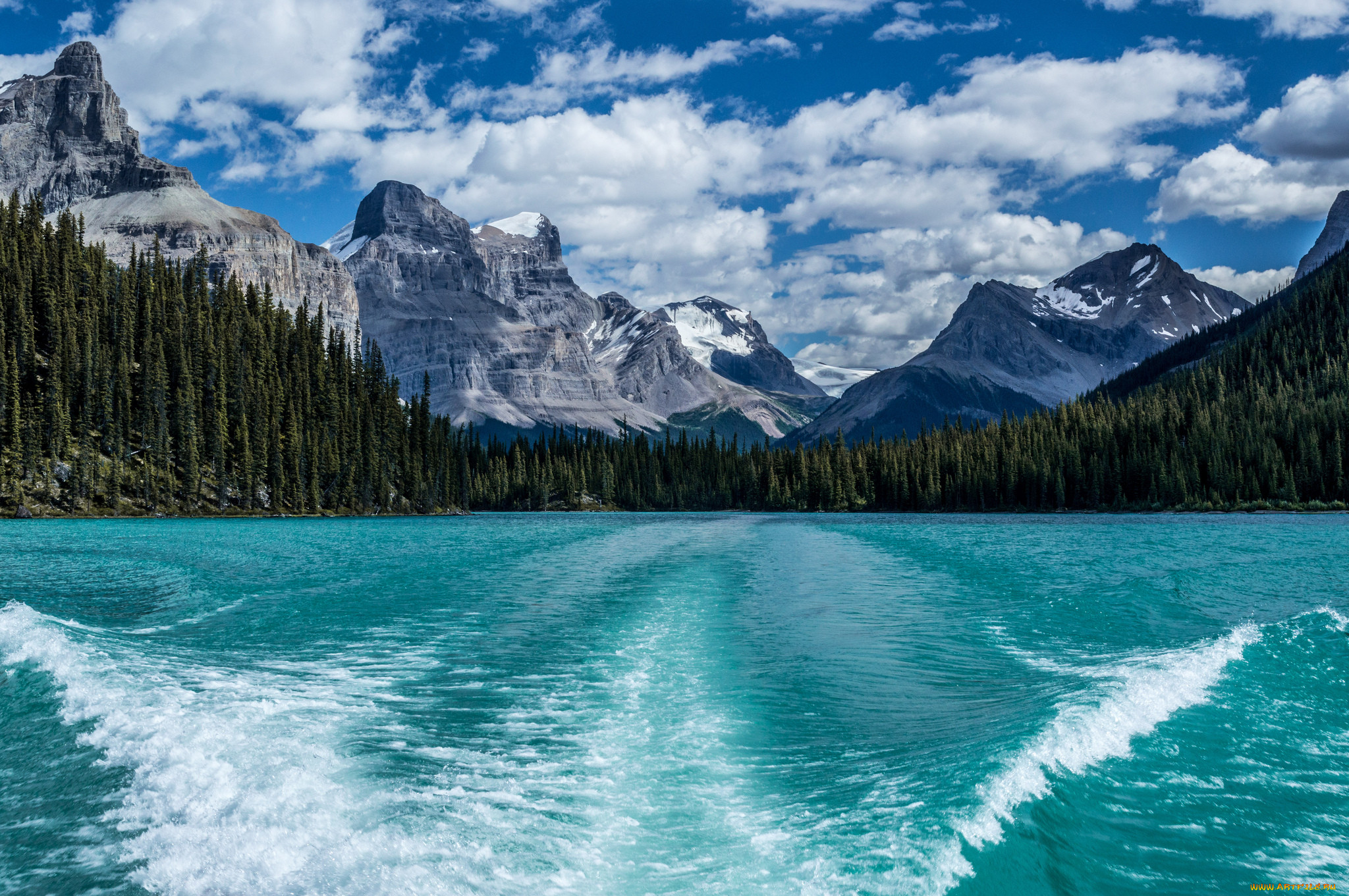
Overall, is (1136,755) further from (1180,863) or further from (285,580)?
(285,580)

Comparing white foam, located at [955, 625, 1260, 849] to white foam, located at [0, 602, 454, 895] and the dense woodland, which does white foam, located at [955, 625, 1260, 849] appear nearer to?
white foam, located at [0, 602, 454, 895]

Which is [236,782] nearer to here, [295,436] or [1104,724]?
[1104,724]

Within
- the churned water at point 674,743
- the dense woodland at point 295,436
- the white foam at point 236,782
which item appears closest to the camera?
the white foam at point 236,782

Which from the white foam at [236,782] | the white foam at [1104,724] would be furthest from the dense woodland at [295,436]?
the white foam at [1104,724]

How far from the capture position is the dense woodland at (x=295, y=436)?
10712cm

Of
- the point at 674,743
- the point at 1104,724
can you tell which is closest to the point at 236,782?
the point at 674,743

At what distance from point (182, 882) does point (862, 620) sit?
20.4m

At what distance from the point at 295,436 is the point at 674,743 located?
133 metres

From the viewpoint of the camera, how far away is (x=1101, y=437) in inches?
6324

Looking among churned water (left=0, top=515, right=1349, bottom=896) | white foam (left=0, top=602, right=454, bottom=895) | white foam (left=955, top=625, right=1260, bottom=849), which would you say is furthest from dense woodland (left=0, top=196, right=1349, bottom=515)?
white foam (left=955, top=625, right=1260, bottom=849)

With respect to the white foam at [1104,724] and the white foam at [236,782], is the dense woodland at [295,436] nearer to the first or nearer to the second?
the white foam at [236,782]

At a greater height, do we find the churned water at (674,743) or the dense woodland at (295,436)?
the dense woodland at (295,436)

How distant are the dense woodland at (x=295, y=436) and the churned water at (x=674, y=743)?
301 ft

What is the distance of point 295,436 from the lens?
132375mm
